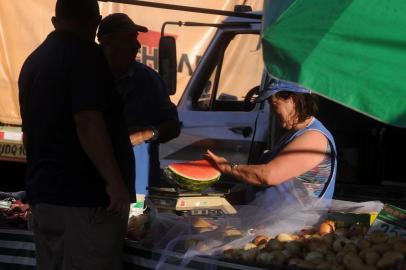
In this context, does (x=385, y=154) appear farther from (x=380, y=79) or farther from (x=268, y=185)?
(x=380, y=79)

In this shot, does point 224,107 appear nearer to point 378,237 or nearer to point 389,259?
point 378,237

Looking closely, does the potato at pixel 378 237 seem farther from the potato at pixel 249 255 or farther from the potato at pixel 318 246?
the potato at pixel 249 255

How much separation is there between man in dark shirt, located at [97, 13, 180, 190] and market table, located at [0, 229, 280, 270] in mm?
956

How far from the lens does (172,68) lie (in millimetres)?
5637

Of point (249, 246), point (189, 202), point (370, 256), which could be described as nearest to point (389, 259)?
point (370, 256)

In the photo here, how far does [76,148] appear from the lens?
9.87 feet

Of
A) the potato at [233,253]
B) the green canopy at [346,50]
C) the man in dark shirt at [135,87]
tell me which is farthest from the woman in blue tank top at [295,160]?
the green canopy at [346,50]

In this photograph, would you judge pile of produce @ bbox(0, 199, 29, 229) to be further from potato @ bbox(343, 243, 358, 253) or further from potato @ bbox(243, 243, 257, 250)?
potato @ bbox(343, 243, 358, 253)

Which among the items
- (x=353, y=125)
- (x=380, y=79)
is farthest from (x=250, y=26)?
(x=380, y=79)

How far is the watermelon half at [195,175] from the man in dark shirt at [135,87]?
24.0 inches

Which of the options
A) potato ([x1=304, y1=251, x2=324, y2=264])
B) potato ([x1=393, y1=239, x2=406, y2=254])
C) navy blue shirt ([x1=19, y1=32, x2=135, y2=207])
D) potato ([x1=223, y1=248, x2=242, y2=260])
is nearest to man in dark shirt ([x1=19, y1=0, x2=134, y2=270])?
navy blue shirt ([x1=19, y1=32, x2=135, y2=207])

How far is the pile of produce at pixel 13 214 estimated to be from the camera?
13.0ft

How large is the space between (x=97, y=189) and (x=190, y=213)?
777 millimetres

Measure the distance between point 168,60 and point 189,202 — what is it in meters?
2.17
